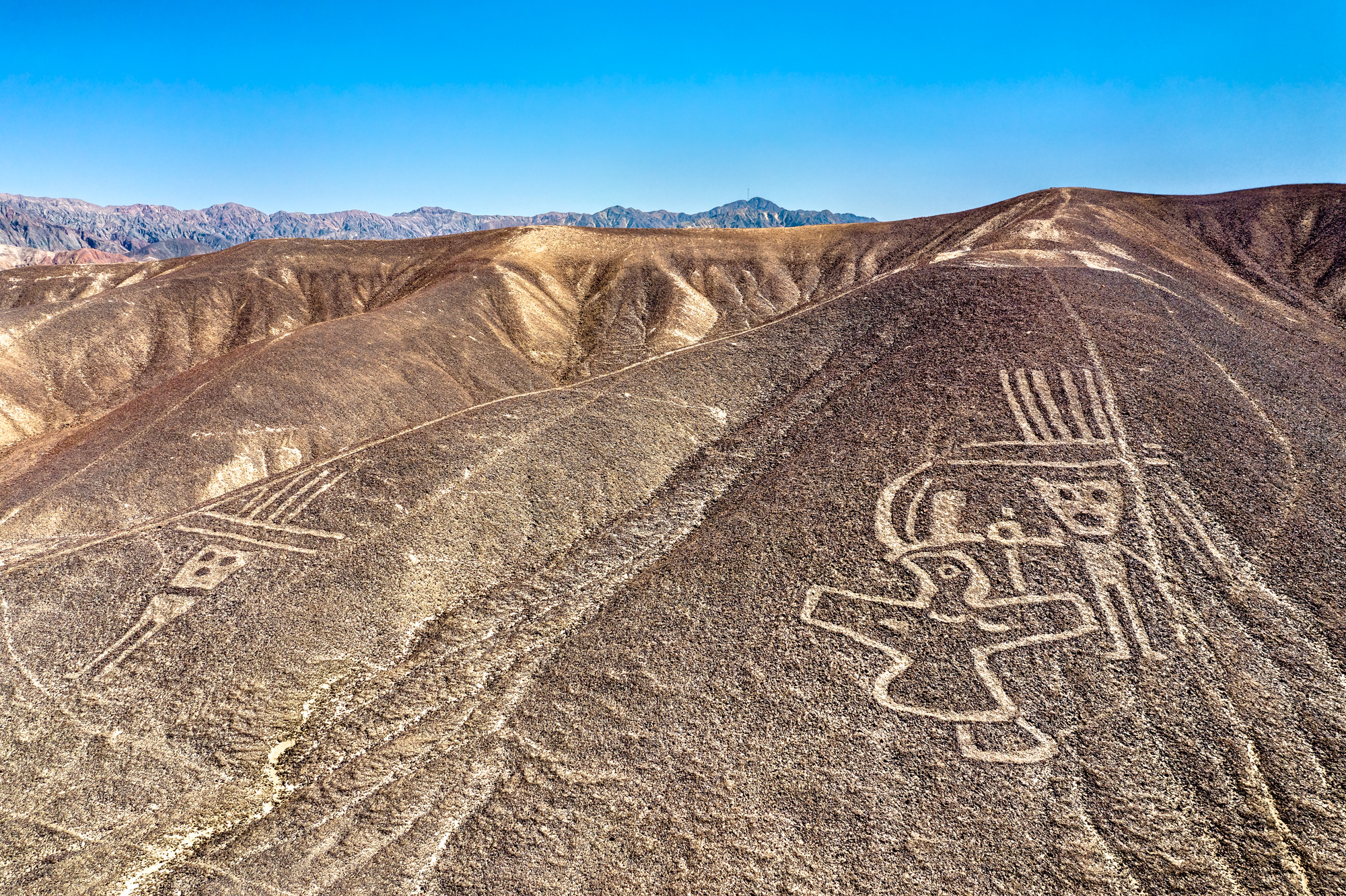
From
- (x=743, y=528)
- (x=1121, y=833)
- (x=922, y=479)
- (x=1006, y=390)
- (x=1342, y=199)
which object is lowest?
(x=1121, y=833)

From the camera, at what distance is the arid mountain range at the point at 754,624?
1012 centimetres

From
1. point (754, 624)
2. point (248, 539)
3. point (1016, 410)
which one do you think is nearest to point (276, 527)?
point (248, 539)

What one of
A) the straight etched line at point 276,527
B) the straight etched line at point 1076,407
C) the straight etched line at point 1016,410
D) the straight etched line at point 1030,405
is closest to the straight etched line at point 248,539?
the straight etched line at point 276,527

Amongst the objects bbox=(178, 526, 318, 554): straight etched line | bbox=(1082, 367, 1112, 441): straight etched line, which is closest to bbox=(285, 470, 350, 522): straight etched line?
bbox=(178, 526, 318, 554): straight etched line

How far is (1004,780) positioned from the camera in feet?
34.0

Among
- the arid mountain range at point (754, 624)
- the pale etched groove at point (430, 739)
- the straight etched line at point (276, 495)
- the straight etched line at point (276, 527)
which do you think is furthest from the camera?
the straight etched line at point (276, 495)

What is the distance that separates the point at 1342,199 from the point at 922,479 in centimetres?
6081

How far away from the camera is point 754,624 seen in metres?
14.2

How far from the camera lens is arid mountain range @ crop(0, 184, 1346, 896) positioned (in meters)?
10.1

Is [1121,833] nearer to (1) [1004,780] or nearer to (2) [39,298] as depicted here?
(1) [1004,780]

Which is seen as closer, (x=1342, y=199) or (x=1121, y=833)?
(x=1121, y=833)

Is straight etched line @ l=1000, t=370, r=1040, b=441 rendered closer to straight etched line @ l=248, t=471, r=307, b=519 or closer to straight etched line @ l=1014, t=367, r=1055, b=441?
straight etched line @ l=1014, t=367, r=1055, b=441

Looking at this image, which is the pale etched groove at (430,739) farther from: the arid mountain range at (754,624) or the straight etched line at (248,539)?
the straight etched line at (248,539)

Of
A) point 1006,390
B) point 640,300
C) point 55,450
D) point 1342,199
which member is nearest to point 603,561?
point 1006,390
